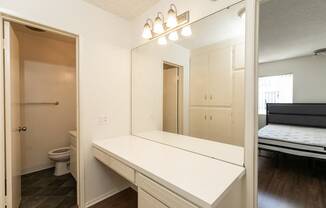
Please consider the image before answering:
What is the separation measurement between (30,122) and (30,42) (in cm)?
150

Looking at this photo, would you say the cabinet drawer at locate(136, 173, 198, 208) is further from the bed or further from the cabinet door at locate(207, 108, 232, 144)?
the bed

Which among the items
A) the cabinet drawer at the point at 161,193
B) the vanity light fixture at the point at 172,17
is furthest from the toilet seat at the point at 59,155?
the vanity light fixture at the point at 172,17

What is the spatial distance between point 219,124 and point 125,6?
186cm

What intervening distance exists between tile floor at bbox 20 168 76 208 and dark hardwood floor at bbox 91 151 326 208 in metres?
0.50

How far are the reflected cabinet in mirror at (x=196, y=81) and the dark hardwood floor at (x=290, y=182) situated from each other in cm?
117

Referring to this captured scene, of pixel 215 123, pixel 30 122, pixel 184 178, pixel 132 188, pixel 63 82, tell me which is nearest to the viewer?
pixel 184 178

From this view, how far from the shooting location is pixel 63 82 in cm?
308

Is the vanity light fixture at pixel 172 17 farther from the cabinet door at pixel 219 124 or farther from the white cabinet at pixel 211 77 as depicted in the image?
the cabinet door at pixel 219 124

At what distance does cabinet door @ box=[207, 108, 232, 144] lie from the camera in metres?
1.36

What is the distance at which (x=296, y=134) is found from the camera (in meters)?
1.98

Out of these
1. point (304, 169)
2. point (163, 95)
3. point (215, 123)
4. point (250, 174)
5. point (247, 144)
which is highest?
point (163, 95)

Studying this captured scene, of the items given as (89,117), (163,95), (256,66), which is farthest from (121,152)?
(256,66)

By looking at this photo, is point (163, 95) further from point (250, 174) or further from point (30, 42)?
point (30, 42)

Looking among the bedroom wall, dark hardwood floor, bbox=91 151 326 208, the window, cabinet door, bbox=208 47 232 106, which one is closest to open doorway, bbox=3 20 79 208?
dark hardwood floor, bbox=91 151 326 208
